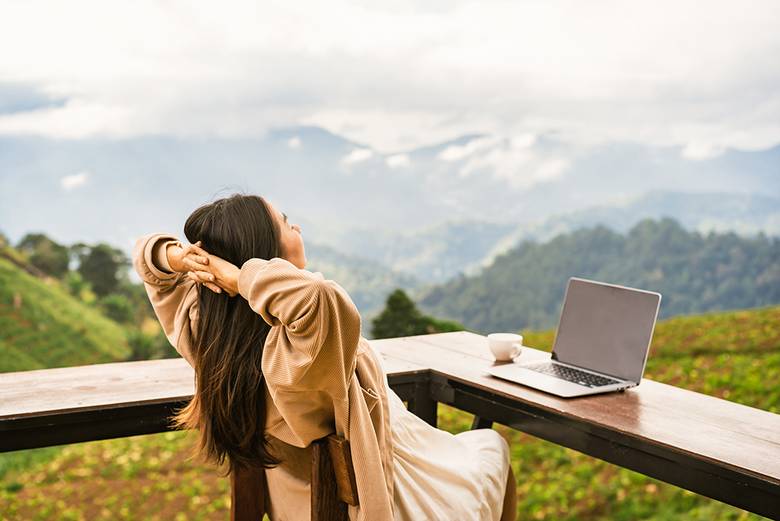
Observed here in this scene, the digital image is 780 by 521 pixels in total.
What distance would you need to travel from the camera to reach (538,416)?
5.94 feet

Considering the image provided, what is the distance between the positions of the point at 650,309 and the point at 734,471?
23.4 inches

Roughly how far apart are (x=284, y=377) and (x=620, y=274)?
12.3 meters

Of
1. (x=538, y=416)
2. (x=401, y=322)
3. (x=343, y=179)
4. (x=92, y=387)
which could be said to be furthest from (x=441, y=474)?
(x=343, y=179)

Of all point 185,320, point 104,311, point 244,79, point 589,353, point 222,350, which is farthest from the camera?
point 244,79

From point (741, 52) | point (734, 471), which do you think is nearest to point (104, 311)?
point (734, 471)

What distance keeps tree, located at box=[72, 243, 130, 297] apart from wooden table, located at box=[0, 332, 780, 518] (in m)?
6.84

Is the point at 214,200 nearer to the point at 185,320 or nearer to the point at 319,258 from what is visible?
the point at 185,320

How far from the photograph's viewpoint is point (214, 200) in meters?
1.39

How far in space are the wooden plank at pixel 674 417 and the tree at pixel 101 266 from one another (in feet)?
23.3

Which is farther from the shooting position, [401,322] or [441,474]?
[401,322]

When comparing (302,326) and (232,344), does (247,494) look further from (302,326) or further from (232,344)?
(302,326)

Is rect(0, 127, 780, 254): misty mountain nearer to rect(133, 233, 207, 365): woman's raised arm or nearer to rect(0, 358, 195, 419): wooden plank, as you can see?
rect(0, 358, 195, 419): wooden plank

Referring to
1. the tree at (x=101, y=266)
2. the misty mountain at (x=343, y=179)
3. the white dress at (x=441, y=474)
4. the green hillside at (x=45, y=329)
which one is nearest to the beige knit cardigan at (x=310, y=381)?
the white dress at (x=441, y=474)

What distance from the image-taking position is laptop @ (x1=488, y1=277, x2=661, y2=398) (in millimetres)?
1899
